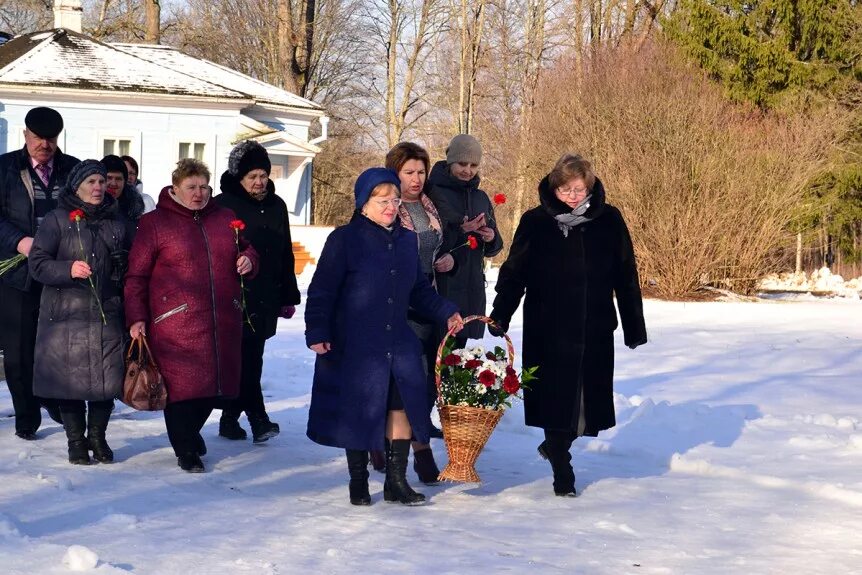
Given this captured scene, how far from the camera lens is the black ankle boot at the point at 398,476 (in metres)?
6.79

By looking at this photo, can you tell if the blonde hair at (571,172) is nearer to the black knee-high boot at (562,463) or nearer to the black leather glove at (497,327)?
the black leather glove at (497,327)

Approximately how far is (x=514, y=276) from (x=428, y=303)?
619mm

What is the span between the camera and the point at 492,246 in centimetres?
848

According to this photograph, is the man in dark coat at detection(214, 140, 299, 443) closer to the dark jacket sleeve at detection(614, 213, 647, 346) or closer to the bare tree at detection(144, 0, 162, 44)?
the dark jacket sleeve at detection(614, 213, 647, 346)

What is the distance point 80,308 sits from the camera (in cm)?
768

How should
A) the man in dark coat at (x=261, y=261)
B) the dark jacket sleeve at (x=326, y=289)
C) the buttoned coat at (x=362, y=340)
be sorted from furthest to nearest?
the man in dark coat at (x=261, y=261), the buttoned coat at (x=362, y=340), the dark jacket sleeve at (x=326, y=289)

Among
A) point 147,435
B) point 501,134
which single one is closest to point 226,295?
point 147,435

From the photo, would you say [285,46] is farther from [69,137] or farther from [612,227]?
[612,227]

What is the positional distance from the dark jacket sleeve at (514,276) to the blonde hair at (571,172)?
252 mm

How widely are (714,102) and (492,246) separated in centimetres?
1939

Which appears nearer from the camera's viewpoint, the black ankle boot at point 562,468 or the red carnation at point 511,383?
the red carnation at point 511,383

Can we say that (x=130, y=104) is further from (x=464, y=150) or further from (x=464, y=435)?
(x=464, y=435)

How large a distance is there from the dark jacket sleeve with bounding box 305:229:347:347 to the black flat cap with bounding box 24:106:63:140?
2513 millimetres

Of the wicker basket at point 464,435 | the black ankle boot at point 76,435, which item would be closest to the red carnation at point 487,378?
the wicker basket at point 464,435
